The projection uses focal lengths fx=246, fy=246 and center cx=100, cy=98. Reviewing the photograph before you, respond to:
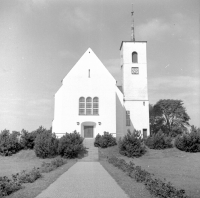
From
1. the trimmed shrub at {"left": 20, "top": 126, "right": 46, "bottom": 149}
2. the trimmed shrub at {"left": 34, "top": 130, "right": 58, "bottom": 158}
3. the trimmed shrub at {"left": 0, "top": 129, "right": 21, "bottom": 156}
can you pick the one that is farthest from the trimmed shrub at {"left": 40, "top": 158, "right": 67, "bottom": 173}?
the trimmed shrub at {"left": 0, "top": 129, "right": 21, "bottom": 156}

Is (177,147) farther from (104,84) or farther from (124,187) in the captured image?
(124,187)

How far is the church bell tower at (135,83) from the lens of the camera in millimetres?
38000

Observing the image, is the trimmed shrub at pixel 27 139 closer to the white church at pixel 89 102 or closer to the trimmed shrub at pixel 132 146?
the white church at pixel 89 102

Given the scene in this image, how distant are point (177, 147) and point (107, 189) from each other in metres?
18.7

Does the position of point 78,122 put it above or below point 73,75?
below

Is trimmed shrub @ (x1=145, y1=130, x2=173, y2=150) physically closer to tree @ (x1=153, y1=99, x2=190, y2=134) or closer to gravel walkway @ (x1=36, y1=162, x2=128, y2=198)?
gravel walkway @ (x1=36, y1=162, x2=128, y2=198)

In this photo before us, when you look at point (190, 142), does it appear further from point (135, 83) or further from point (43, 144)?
point (135, 83)

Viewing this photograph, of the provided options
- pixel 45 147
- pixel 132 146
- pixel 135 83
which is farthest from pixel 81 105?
pixel 132 146

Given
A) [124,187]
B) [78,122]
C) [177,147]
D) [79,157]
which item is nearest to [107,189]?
[124,187]

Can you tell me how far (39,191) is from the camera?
9.56 meters

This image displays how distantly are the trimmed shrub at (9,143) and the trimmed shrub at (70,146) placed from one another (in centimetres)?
574

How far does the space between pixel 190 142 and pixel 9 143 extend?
19121 mm

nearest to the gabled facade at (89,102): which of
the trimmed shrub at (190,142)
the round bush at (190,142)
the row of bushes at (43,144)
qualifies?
the row of bushes at (43,144)

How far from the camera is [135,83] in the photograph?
39.2 m
